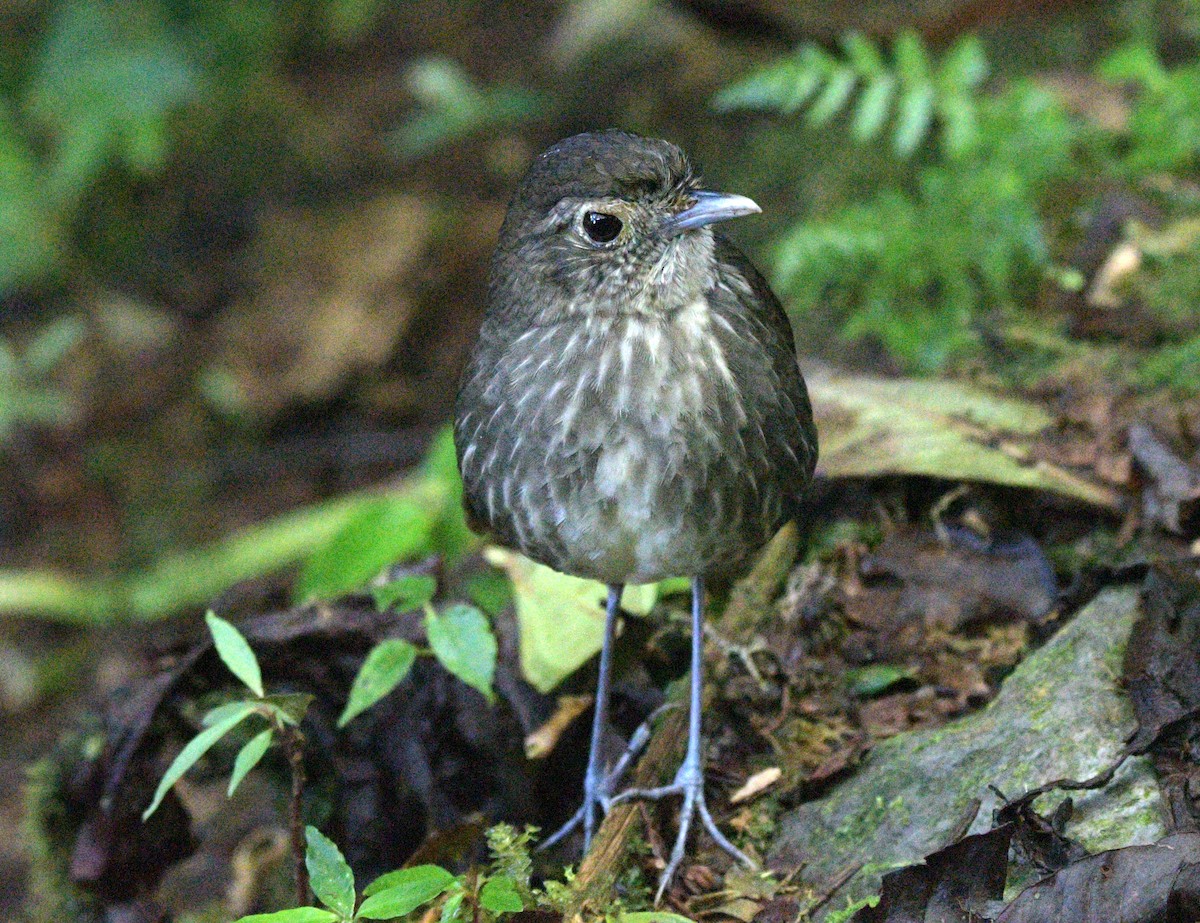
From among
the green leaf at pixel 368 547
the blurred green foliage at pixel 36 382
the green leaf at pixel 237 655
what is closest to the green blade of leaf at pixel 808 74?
the green leaf at pixel 368 547

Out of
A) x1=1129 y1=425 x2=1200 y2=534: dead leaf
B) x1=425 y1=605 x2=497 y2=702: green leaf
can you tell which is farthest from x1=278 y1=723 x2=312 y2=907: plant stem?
x1=1129 y1=425 x2=1200 y2=534: dead leaf

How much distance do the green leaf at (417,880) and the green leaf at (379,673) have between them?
0.66m

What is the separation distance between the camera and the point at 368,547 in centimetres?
457

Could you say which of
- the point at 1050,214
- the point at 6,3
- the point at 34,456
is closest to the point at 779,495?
the point at 1050,214

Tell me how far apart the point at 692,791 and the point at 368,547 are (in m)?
1.93

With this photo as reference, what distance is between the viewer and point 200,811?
5.25 metres

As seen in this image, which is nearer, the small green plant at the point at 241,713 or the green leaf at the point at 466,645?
the small green plant at the point at 241,713

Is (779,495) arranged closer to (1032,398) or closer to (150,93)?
(1032,398)

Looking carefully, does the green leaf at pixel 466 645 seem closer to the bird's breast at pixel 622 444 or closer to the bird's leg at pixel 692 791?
the bird's breast at pixel 622 444

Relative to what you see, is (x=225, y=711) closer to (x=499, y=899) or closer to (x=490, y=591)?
(x=499, y=899)

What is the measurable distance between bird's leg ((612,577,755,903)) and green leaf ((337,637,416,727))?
1.80 ft

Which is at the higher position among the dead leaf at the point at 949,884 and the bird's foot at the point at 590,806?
the dead leaf at the point at 949,884

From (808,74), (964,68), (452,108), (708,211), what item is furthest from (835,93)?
(452,108)

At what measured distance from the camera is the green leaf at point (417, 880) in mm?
2299
